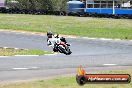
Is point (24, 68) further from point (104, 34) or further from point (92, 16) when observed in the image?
point (92, 16)

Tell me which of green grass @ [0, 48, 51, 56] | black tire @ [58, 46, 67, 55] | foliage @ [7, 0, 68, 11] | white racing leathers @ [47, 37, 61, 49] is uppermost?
white racing leathers @ [47, 37, 61, 49]

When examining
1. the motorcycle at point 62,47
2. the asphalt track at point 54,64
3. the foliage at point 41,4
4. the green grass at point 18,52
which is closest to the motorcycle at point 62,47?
the motorcycle at point 62,47

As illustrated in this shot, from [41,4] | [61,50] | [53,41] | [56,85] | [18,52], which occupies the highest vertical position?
[53,41]

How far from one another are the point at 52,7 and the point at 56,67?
61.8 m

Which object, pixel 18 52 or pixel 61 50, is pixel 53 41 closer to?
pixel 61 50

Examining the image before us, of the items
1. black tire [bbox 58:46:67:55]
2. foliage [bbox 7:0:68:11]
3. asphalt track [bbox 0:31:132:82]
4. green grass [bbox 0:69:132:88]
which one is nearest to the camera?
black tire [bbox 58:46:67:55]

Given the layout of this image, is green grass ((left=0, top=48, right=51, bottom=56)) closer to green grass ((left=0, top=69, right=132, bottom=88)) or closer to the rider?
green grass ((left=0, top=69, right=132, bottom=88))

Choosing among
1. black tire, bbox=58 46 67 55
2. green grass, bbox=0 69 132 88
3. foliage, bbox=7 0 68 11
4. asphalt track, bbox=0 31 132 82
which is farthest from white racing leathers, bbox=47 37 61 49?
foliage, bbox=7 0 68 11

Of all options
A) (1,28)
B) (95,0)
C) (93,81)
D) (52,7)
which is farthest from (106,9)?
(93,81)

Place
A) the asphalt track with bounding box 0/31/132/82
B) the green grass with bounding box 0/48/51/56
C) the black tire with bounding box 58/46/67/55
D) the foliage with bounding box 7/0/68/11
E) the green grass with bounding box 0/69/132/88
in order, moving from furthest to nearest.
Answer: the foliage with bounding box 7/0/68/11, the green grass with bounding box 0/48/51/56, the asphalt track with bounding box 0/31/132/82, the green grass with bounding box 0/69/132/88, the black tire with bounding box 58/46/67/55

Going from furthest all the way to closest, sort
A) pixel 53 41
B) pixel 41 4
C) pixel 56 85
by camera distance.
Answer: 1. pixel 41 4
2. pixel 56 85
3. pixel 53 41

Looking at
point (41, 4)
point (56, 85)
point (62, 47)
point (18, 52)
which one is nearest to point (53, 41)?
point (62, 47)

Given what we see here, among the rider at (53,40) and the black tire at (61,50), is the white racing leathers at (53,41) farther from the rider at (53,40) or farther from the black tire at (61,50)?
the black tire at (61,50)

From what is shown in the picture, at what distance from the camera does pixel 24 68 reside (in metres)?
17.2
